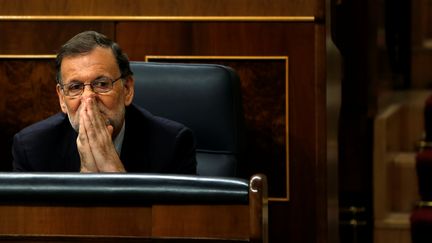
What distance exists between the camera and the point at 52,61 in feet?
7.51

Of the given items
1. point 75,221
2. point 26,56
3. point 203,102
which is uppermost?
point 26,56

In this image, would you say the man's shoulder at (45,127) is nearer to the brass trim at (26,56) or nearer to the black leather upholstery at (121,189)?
the brass trim at (26,56)

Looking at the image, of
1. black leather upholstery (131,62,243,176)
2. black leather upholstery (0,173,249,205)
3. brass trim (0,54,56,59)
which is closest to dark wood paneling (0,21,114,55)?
brass trim (0,54,56,59)

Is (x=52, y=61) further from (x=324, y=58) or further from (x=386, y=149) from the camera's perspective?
(x=386, y=149)

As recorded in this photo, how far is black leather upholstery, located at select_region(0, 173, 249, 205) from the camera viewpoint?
44.5 inches

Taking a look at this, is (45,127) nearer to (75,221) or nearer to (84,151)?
(84,151)

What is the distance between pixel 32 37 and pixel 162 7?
0.95 ft

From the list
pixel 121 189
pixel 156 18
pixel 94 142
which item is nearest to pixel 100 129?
pixel 94 142

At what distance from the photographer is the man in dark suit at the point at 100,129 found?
5.80 feet

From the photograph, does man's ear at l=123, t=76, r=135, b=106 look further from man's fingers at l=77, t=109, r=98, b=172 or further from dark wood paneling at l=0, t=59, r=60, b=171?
dark wood paneling at l=0, t=59, r=60, b=171

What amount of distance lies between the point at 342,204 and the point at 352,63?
0.42m

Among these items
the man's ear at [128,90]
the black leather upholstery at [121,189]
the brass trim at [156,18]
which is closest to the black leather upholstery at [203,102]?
the man's ear at [128,90]

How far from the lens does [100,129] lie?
5.86 feet

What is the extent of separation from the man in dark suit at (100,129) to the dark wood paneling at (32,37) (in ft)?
1.63
